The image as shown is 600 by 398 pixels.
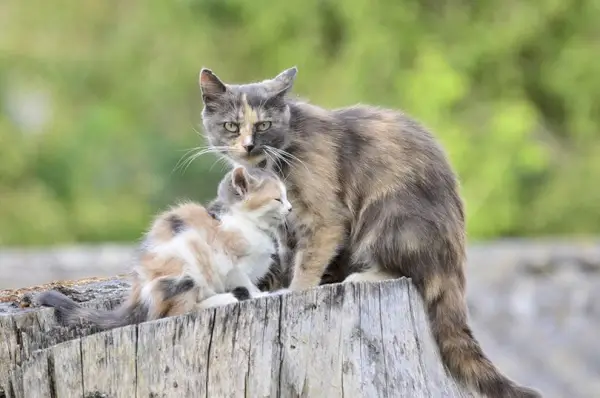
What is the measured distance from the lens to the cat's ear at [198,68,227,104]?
341 cm

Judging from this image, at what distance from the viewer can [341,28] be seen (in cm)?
1114

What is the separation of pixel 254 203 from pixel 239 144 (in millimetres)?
391

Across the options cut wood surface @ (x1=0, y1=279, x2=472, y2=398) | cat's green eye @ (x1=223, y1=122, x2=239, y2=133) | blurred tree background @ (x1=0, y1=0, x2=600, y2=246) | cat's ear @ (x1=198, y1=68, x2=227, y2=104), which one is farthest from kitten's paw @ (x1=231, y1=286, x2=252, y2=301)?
blurred tree background @ (x1=0, y1=0, x2=600, y2=246)

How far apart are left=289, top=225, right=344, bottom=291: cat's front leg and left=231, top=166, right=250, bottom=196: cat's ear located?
33 centimetres

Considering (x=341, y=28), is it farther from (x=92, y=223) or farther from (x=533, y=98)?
(x=92, y=223)

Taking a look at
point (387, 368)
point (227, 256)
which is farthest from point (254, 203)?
point (387, 368)

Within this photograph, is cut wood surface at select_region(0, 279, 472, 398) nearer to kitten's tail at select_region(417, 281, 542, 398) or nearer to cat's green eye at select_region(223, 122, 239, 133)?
kitten's tail at select_region(417, 281, 542, 398)

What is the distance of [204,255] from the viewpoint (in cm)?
283

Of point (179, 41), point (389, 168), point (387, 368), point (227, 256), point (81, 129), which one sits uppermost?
point (179, 41)

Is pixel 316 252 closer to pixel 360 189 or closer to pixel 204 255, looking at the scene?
pixel 360 189

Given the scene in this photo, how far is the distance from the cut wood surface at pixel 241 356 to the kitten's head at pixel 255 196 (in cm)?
50

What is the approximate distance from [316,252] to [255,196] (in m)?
0.35

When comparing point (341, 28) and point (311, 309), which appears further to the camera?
point (341, 28)

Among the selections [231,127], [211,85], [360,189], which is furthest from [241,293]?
[211,85]
